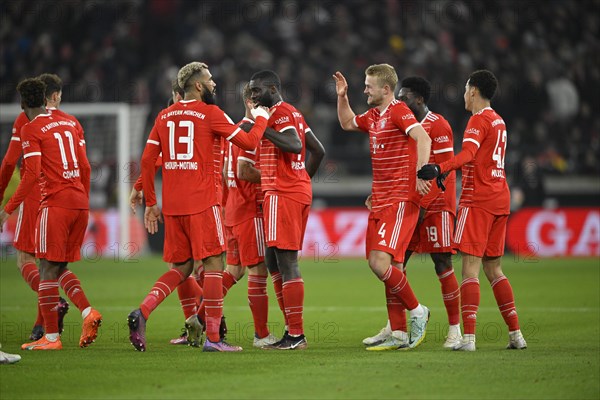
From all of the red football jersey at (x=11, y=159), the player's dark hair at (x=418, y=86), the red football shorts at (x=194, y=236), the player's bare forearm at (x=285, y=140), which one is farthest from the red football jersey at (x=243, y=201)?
the red football jersey at (x=11, y=159)

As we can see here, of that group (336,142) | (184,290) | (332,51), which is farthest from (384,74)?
(332,51)

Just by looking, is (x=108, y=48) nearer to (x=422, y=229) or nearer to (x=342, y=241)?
(x=342, y=241)

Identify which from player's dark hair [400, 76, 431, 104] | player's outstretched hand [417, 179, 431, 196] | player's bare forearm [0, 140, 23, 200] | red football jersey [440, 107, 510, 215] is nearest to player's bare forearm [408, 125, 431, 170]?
player's outstretched hand [417, 179, 431, 196]

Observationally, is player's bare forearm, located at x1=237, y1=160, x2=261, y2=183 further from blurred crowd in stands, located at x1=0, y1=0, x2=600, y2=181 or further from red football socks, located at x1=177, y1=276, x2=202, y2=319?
blurred crowd in stands, located at x1=0, y1=0, x2=600, y2=181

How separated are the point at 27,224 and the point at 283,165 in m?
2.88

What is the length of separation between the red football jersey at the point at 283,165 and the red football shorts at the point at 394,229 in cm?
63

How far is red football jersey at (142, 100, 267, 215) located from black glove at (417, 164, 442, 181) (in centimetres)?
130

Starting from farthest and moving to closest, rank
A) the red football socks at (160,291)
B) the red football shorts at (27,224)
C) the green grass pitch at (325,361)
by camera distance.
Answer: the red football shorts at (27,224) < the red football socks at (160,291) < the green grass pitch at (325,361)

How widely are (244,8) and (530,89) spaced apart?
24.6 feet

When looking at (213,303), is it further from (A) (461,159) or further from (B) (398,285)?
(A) (461,159)

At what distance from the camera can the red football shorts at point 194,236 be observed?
759cm

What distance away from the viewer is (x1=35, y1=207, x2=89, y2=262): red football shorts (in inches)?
319

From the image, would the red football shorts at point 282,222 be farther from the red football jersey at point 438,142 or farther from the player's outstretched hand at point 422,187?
the red football jersey at point 438,142

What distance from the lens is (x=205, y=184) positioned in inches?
301
